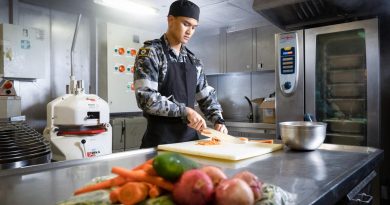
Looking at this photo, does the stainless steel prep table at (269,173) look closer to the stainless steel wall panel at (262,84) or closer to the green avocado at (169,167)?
the green avocado at (169,167)

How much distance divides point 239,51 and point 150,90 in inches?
115

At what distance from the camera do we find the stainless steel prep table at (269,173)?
793 mm

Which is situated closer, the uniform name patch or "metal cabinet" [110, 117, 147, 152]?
the uniform name patch

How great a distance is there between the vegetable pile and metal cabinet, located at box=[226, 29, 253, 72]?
3.82 m

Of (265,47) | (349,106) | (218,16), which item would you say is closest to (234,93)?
(265,47)

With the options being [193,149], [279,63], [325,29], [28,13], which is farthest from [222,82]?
[193,149]

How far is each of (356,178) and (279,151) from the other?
429mm

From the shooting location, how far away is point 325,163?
1.15 m

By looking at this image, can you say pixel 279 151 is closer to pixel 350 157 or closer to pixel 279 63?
pixel 350 157

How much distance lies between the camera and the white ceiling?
358cm

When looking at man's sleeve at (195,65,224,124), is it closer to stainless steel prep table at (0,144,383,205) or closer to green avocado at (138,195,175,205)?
stainless steel prep table at (0,144,383,205)

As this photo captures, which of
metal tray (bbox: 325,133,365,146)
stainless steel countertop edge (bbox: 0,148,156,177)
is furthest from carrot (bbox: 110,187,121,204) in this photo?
metal tray (bbox: 325,133,365,146)

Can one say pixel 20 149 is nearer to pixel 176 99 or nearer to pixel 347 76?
pixel 176 99

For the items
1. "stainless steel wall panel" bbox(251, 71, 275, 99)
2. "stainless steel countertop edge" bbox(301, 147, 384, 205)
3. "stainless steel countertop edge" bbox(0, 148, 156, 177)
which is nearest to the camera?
"stainless steel countertop edge" bbox(301, 147, 384, 205)
